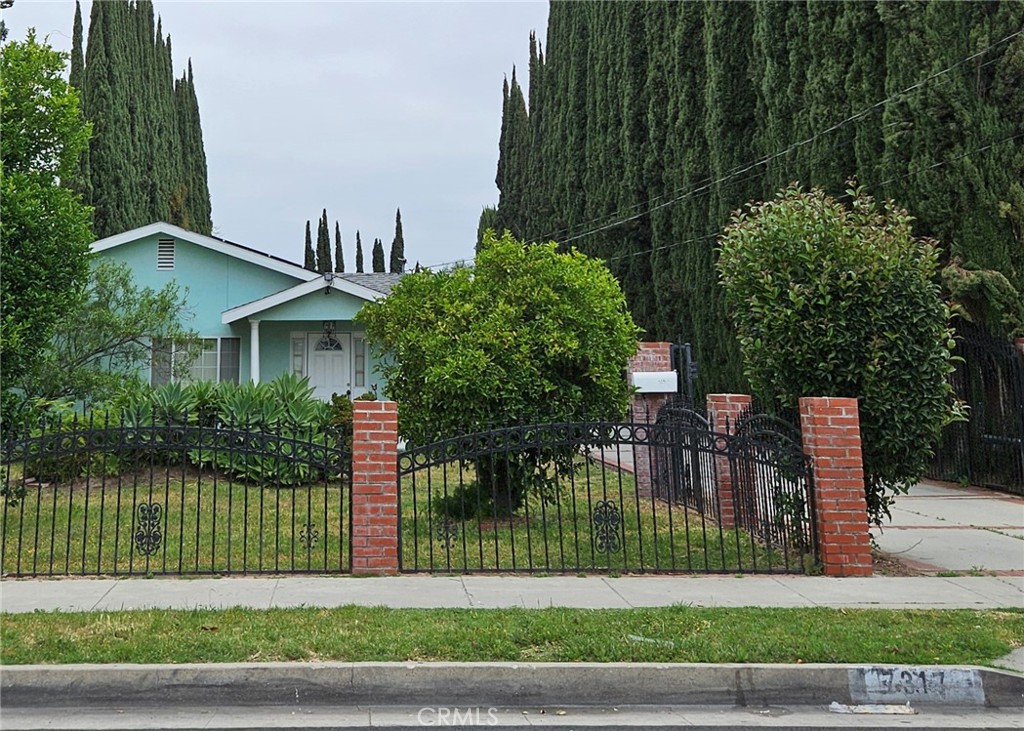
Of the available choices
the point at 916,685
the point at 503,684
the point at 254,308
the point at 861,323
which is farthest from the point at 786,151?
the point at 503,684

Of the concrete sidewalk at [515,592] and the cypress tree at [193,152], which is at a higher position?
the cypress tree at [193,152]

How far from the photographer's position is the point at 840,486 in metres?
7.34

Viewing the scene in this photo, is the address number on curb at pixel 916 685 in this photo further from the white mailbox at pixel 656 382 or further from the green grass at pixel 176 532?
the white mailbox at pixel 656 382

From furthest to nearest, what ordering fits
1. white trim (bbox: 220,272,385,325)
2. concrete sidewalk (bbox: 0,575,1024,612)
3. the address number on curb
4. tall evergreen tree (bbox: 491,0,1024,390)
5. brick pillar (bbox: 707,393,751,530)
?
white trim (bbox: 220,272,385,325) < tall evergreen tree (bbox: 491,0,1024,390) < brick pillar (bbox: 707,393,751,530) < concrete sidewalk (bbox: 0,575,1024,612) < the address number on curb

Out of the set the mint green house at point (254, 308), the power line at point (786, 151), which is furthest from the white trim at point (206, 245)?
the power line at point (786, 151)

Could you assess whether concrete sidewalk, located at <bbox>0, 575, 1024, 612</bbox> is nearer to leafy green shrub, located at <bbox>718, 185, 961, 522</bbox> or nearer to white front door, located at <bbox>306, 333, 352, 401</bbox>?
leafy green shrub, located at <bbox>718, 185, 961, 522</bbox>

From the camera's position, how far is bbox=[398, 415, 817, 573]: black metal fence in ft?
24.3

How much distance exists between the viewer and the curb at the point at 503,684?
4.58 m

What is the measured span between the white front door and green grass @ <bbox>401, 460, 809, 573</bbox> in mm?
8626

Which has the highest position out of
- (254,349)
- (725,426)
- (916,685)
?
(254,349)

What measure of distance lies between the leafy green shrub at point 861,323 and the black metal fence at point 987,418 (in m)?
5.63

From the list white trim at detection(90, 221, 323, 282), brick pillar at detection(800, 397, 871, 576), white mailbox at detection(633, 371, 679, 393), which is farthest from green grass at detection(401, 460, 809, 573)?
white trim at detection(90, 221, 323, 282)

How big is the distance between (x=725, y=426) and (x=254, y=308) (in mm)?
11516

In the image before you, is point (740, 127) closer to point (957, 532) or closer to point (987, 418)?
point (987, 418)
